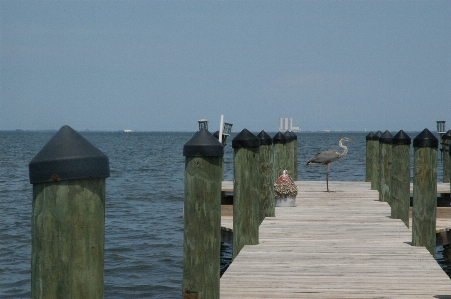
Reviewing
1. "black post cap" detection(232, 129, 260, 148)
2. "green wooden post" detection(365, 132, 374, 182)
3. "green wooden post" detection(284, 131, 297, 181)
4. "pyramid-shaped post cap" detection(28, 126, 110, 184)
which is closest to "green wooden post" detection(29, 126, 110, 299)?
"pyramid-shaped post cap" detection(28, 126, 110, 184)

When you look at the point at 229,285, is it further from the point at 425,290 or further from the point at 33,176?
the point at 33,176

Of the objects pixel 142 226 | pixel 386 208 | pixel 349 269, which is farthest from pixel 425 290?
pixel 142 226

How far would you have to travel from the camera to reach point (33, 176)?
2736 mm

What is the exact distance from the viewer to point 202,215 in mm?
5129

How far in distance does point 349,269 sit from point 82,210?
4.77 m

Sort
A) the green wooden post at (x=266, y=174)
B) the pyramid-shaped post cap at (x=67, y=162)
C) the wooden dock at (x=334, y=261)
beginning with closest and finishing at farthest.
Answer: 1. the pyramid-shaped post cap at (x=67, y=162)
2. the wooden dock at (x=334, y=261)
3. the green wooden post at (x=266, y=174)

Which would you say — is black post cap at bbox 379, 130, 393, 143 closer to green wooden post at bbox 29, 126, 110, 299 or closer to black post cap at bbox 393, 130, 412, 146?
black post cap at bbox 393, 130, 412, 146

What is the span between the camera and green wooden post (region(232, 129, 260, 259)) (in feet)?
25.8

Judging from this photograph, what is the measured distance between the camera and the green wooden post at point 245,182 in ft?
25.8

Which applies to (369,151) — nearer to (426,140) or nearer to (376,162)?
(376,162)

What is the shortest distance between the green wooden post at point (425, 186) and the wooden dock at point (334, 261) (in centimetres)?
24

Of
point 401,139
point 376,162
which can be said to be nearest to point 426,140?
point 401,139

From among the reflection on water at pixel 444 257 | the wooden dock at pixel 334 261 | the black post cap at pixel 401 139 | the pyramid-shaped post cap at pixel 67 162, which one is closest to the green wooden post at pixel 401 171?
the black post cap at pixel 401 139

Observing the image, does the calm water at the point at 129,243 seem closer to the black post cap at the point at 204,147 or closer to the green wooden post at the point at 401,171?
the green wooden post at the point at 401,171
